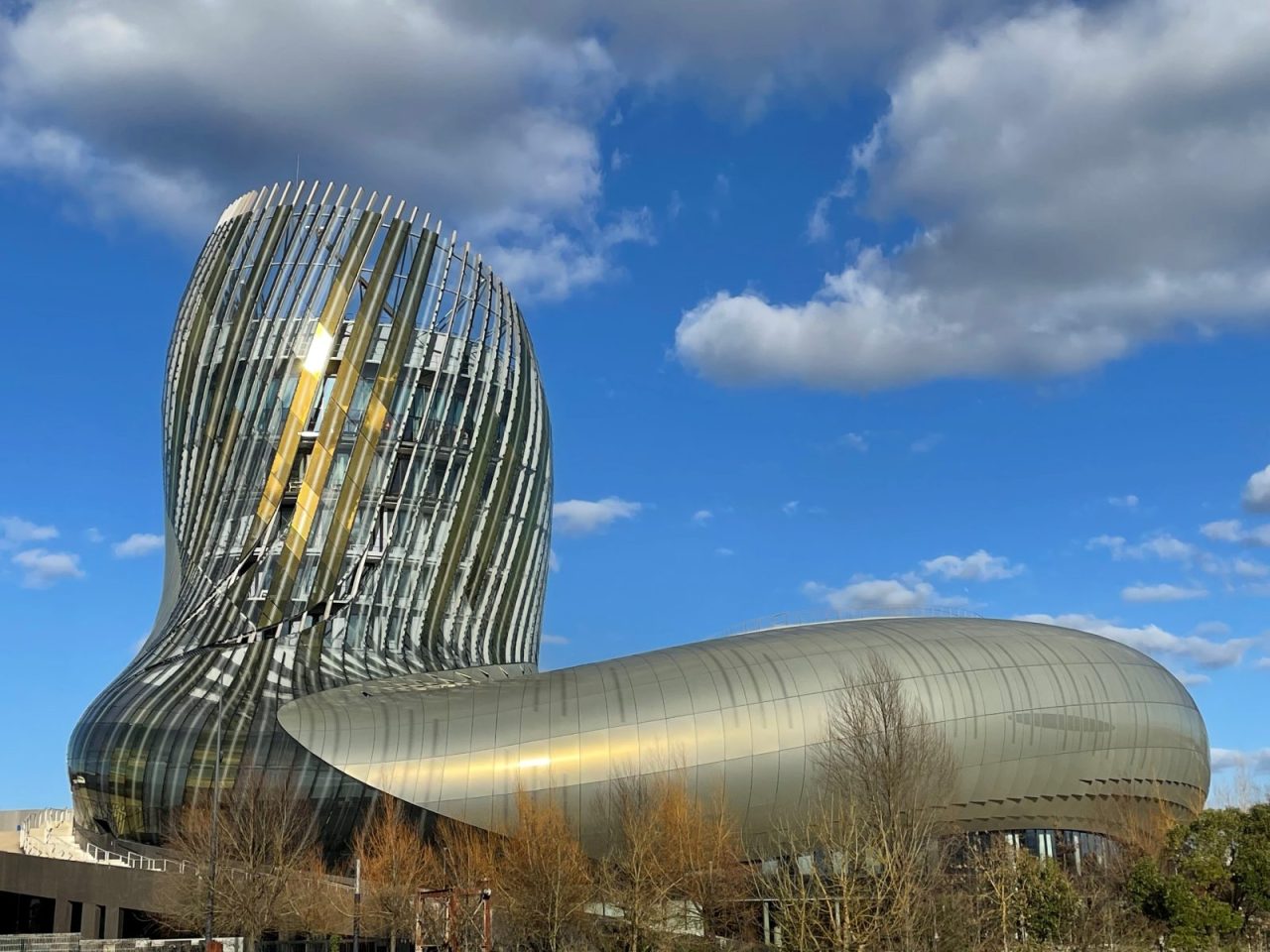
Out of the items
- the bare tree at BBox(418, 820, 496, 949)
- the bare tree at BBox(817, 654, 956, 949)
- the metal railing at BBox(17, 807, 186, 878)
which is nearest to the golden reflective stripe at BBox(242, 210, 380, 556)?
the metal railing at BBox(17, 807, 186, 878)

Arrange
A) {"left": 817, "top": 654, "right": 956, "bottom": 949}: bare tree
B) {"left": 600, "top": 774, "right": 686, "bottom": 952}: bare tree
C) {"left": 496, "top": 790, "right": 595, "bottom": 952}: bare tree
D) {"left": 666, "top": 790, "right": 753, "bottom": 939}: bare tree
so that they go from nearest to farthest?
{"left": 817, "top": 654, "right": 956, "bottom": 949}: bare tree → {"left": 600, "top": 774, "right": 686, "bottom": 952}: bare tree → {"left": 496, "top": 790, "right": 595, "bottom": 952}: bare tree → {"left": 666, "top": 790, "right": 753, "bottom": 939}: bare tree

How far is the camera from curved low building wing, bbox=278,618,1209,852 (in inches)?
1911

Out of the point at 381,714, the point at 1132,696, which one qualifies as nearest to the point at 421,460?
the point at 381,714

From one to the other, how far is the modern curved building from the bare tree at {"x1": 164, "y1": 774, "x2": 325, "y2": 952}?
1.18m

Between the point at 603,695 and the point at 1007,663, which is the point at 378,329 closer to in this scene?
the point at 603,695

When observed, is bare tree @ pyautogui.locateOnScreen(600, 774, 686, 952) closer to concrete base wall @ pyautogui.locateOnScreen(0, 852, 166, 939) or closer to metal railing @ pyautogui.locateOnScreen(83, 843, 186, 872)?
metal railing @ pyautogui.locateOnScreen(83, 843, 186, 872)

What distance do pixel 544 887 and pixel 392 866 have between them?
7377 millimetres

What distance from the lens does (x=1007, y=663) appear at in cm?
5275

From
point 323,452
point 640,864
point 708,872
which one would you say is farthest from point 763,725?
point 323,452

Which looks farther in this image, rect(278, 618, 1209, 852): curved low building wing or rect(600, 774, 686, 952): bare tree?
rect(278, 618, 1209, 852): curved low building wing

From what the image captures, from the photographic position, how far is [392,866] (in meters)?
46.6

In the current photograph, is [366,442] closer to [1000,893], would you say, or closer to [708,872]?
[708,872]

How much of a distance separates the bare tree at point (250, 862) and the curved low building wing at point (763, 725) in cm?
277

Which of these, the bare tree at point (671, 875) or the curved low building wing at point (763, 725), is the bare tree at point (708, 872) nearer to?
the bare tree at point (671, 875)
